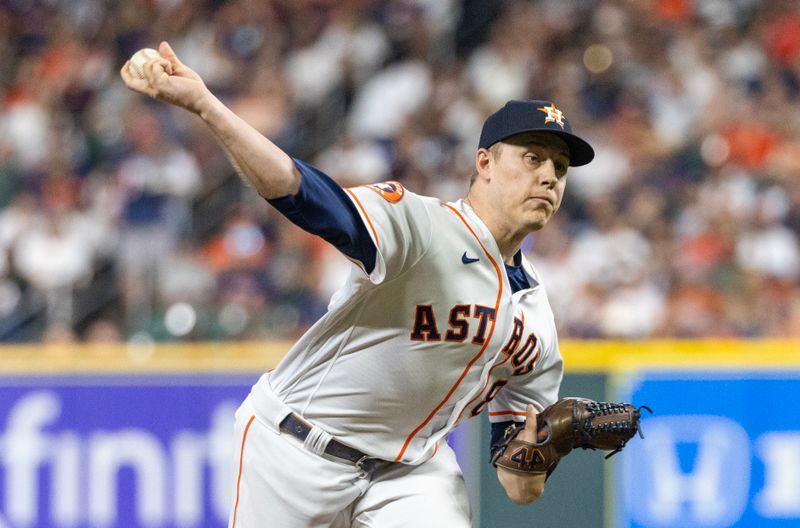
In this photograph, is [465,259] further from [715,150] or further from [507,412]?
[715,150]

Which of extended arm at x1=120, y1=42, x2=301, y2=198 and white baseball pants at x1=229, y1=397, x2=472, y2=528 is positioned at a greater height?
extended arm at x1=120, y1=42, x2=301, y2=198

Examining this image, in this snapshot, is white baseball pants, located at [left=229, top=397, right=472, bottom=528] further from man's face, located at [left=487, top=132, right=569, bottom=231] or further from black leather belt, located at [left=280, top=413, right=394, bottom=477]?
man's face, located at [left=487, top=132, right=569, bottom=231]

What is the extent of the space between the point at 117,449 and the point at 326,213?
13.3 feet

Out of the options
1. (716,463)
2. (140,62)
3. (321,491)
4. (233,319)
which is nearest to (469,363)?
(321,491)

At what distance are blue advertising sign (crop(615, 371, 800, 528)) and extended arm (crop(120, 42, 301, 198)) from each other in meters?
3.76

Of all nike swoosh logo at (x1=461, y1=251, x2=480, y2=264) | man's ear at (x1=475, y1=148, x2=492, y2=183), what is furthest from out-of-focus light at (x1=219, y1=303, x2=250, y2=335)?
nike swoosh logo at (x1=461, y1=251, x2=480, y2=264)

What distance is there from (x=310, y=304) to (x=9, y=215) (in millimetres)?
2602

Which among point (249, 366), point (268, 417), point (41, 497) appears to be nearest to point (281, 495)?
point (268, 417)

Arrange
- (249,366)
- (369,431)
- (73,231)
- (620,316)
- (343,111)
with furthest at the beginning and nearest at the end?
1. (343,111)
2. (73,231)
3. (620,316)
4. (249,366)
5. (369,431)

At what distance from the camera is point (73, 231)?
30.0 ft

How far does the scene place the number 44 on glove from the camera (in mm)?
3781

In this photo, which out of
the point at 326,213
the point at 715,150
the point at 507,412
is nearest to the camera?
the point at 326,213

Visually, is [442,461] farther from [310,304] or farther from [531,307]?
[310,304]

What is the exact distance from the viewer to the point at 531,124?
3.45m
